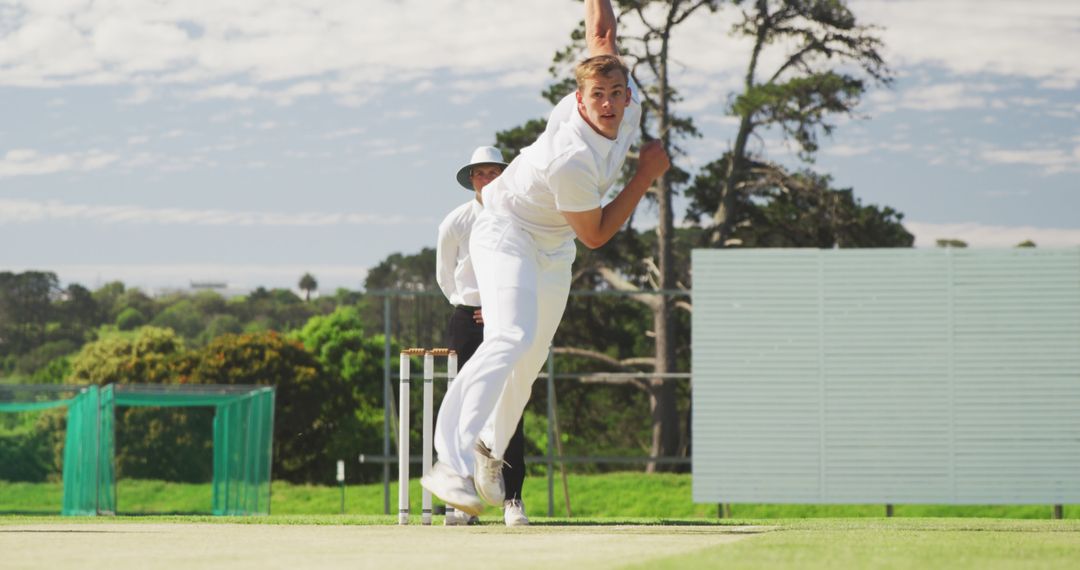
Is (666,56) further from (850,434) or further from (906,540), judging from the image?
(906,540)

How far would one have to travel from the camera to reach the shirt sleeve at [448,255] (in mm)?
6340

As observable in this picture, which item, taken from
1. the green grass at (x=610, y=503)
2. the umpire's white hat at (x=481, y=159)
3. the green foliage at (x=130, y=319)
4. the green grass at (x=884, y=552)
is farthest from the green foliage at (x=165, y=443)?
the green foliage at (x=130, y=319)

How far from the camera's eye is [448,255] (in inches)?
250

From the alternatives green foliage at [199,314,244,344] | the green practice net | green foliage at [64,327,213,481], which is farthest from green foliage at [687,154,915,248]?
green foliage at [199,314,244,344]

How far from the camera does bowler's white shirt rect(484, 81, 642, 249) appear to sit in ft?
15.1

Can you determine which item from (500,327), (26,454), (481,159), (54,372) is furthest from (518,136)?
(54,372)

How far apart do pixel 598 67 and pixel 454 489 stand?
1435 millimetres

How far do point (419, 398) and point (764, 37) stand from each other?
1185 cm

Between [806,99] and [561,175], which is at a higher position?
[806,99]

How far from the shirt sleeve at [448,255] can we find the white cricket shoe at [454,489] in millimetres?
1816

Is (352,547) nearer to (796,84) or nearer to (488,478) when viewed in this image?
(488,478)

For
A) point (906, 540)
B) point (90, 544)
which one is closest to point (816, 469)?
point (906, 540)

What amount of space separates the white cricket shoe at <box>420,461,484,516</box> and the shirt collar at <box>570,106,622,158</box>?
1.14 metres

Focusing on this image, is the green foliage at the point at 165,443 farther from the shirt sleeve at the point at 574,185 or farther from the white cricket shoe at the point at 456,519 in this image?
the shirt sleeve at the point at 574,185
